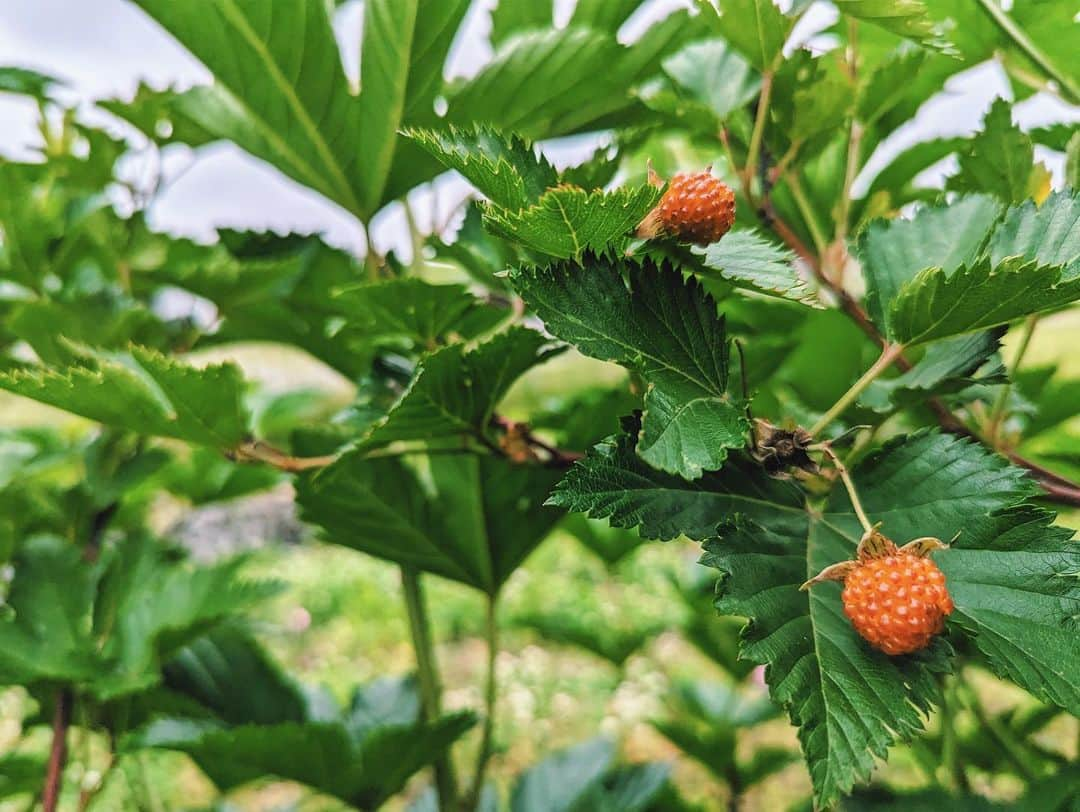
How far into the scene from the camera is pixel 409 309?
410mm

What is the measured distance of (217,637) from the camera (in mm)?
Answer: 679

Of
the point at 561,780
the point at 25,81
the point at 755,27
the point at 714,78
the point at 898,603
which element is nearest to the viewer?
the point at 898,603

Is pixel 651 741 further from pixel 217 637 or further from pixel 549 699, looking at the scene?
pixel 217 637

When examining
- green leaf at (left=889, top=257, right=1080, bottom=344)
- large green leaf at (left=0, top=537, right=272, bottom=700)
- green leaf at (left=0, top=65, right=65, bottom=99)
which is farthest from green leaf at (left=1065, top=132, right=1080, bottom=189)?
green leaf at (left=0, top=65, right=65, bottom=99)

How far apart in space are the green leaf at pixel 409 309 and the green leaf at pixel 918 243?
184 mm

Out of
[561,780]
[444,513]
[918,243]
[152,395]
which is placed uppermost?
[918,243]

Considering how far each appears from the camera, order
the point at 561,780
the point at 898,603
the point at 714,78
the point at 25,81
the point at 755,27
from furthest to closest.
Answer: the point at 561,780 < the point at 25,81 < the point at 714,78 < the point at 755,27 < the point at 898,603

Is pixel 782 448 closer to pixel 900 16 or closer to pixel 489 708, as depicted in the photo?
pixel 900 16

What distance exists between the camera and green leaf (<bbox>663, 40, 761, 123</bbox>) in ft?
1.57

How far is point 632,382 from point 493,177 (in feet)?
0.42

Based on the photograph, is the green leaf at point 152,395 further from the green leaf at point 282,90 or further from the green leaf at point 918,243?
the green leaf at point 918,243

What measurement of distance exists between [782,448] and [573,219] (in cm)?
11

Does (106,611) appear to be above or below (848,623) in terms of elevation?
below

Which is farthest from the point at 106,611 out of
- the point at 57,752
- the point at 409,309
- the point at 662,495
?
the point at 662,495
